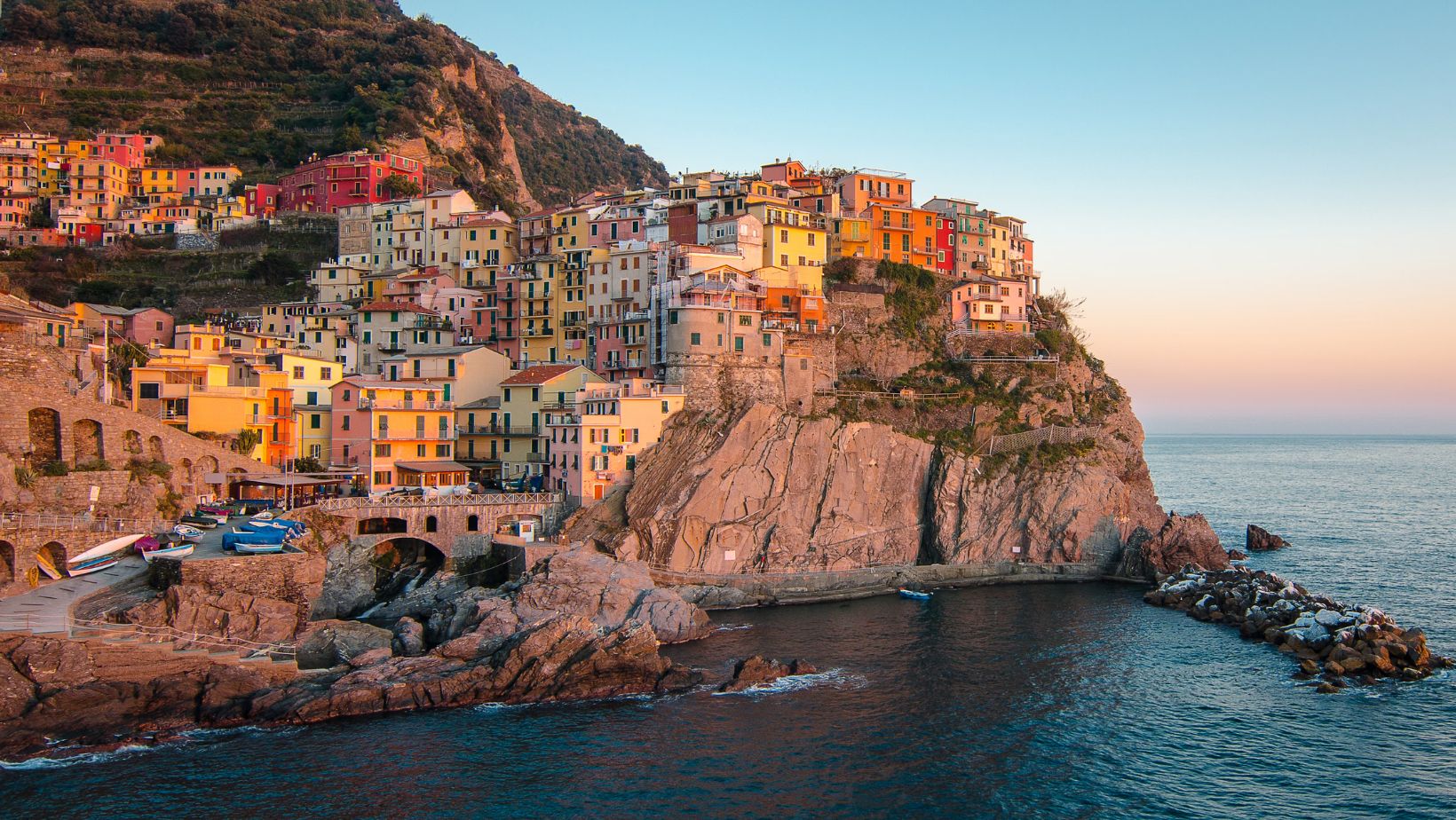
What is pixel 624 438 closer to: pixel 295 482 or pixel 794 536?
pixel 794 536

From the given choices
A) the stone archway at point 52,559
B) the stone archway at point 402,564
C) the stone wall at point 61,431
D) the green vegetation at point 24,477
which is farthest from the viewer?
the stone archway at point 402,564

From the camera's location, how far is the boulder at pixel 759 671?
3959 cm

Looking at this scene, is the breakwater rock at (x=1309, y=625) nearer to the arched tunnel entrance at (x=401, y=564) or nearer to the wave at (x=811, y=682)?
the wave at (x=811, y=682)

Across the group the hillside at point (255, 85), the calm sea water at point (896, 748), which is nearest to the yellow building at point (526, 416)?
the calm sea water at point (896, 748)

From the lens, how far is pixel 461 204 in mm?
83250

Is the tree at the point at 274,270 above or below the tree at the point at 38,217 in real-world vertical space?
below

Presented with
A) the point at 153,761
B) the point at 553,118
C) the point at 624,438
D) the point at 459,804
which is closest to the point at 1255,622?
the point at 624,438

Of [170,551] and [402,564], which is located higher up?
[170,551]

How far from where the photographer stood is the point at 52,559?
4312 centimetres

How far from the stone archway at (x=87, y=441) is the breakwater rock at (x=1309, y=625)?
49.7 meters

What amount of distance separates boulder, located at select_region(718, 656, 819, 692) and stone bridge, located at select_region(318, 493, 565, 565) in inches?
691

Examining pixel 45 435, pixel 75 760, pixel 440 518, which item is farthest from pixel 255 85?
pixel 75 760

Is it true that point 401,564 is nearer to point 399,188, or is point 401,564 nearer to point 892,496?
point 892,496

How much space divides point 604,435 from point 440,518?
378 inches
